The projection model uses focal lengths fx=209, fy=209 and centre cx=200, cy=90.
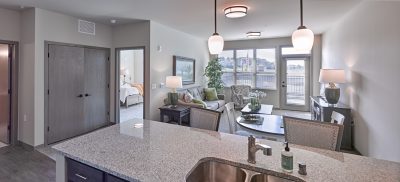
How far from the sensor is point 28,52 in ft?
12.6

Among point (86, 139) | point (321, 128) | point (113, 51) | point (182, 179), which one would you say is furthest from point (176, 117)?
point (182, 179)

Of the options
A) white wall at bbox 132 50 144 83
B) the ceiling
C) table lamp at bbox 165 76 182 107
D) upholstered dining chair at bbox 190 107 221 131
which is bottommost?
upholstered dining chair at bbox 190 107 221 131

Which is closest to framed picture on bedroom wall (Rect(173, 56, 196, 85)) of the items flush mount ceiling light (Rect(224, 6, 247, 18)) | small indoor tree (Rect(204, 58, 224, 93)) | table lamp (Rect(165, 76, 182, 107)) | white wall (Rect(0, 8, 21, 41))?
small indoor tree (Rect(204, 58, 224, 93))

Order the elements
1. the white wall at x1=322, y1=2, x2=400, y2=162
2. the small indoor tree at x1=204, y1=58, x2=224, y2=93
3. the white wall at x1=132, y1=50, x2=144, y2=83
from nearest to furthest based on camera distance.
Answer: the white wall at x1=322, y1=2, x2=400, y2=162, the small indoor tree at x1=204, y1=58, x2=224, y2=93, the white wall at x1=132, y1=50, x2=144, y2=83

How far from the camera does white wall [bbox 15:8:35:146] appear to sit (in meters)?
3.79

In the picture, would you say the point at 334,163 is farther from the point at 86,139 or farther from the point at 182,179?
the point at 86,139

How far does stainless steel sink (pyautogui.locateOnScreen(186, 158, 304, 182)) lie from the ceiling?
9.44 feet

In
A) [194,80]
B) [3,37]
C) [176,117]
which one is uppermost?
[3,37]

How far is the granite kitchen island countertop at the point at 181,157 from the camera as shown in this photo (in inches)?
45.4

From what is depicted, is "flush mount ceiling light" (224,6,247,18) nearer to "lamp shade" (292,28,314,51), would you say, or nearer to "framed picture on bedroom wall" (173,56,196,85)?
"lamp shade" (292,28,314,51)

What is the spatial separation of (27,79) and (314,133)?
4.72 meters

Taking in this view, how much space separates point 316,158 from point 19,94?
5.00 m

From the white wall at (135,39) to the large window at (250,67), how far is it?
4.26 meters

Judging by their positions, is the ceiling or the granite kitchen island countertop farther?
the ceiling
